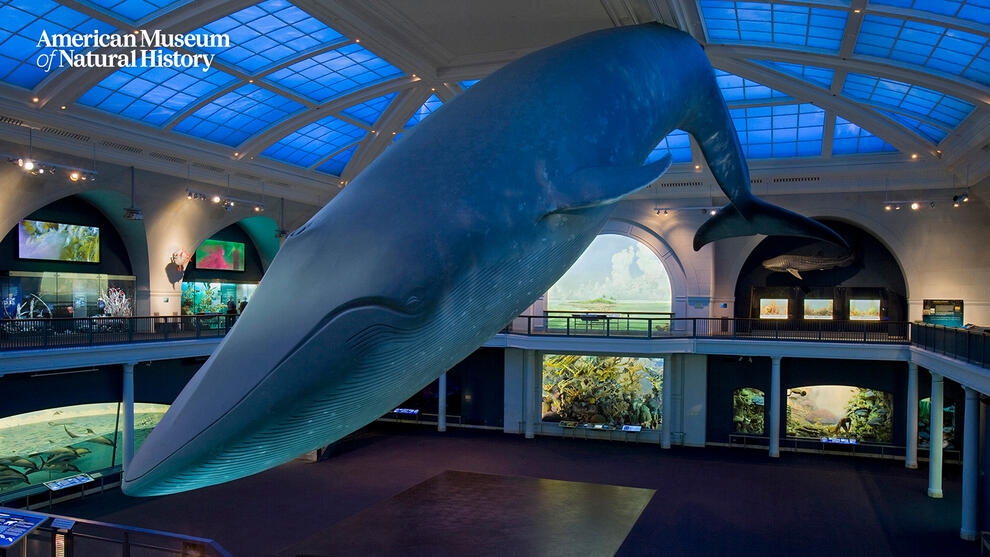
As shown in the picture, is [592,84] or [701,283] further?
[701,283]

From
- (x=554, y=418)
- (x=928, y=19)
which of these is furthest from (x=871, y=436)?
(x=928, y=19)

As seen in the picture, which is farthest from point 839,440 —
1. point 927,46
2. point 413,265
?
point 413,265

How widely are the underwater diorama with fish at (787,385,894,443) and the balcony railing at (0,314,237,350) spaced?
67.3 feet

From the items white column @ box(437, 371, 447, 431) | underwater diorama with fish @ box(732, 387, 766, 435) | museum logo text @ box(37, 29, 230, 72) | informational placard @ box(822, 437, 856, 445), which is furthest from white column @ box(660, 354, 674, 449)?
museum logo text @ box(37, 29, 230, 72)

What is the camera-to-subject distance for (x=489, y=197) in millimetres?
2121

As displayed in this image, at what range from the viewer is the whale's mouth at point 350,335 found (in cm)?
175

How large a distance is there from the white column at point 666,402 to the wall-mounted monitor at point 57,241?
21532 millimetres

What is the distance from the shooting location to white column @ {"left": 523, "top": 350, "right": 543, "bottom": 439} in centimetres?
2542

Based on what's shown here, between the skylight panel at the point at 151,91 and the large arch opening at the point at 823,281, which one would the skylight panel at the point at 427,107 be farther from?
the large arch opening at the point at 823,281

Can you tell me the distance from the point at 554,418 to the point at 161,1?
19.5 m

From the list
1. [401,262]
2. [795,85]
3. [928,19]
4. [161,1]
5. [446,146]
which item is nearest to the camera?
[401,262]

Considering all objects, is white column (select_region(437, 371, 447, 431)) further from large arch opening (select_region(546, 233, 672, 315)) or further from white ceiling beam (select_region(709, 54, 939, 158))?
white ceiling beam (select_region(709, 54, 939, 158))

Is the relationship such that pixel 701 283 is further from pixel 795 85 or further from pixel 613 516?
pixel 613 516

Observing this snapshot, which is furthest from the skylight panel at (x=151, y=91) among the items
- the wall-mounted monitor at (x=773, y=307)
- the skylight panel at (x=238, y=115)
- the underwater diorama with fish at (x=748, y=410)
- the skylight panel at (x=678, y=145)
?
the wall-mounted monitor at (x=773, y=307)
